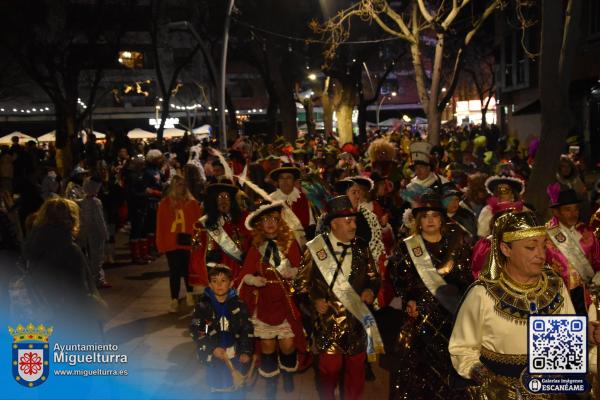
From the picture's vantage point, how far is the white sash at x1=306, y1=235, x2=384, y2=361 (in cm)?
533

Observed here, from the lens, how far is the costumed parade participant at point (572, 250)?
5084 millimetres

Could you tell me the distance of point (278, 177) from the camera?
28.1 ft

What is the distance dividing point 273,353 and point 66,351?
1827 millimetres

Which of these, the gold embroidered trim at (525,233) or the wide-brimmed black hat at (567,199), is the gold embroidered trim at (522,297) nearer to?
the gold embroidered trim at (525,233)

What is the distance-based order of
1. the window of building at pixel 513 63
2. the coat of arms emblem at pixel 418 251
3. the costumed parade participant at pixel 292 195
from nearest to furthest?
the coat of arms emblem at pixel 418 251
the costumed parade participant at pixel 292 195
the window of building at pixel 513 63

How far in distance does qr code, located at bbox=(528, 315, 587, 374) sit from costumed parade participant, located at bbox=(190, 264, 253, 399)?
2.92 metres

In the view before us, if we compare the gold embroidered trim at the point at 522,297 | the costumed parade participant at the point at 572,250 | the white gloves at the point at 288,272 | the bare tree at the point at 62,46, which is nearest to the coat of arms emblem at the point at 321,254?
the white gloves at the point at 288,272

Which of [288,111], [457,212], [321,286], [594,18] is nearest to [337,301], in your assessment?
[321,286]

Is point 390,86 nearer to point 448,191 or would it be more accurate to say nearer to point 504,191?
point 448,191

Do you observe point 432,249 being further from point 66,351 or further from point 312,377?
point 66,351

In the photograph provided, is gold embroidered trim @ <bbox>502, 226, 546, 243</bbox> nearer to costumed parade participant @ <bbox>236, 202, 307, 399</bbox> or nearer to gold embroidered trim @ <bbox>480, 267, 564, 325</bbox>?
gold embroidered trim @ <bbox>480, 267, 564, 325</bbox>

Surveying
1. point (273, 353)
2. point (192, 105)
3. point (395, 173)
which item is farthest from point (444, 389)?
point (192, 105)

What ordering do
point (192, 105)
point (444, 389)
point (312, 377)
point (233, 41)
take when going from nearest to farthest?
point (444, 389), point (312, 377), point (233, 41), point (192, 105)

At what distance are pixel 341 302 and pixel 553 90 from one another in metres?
5.87
